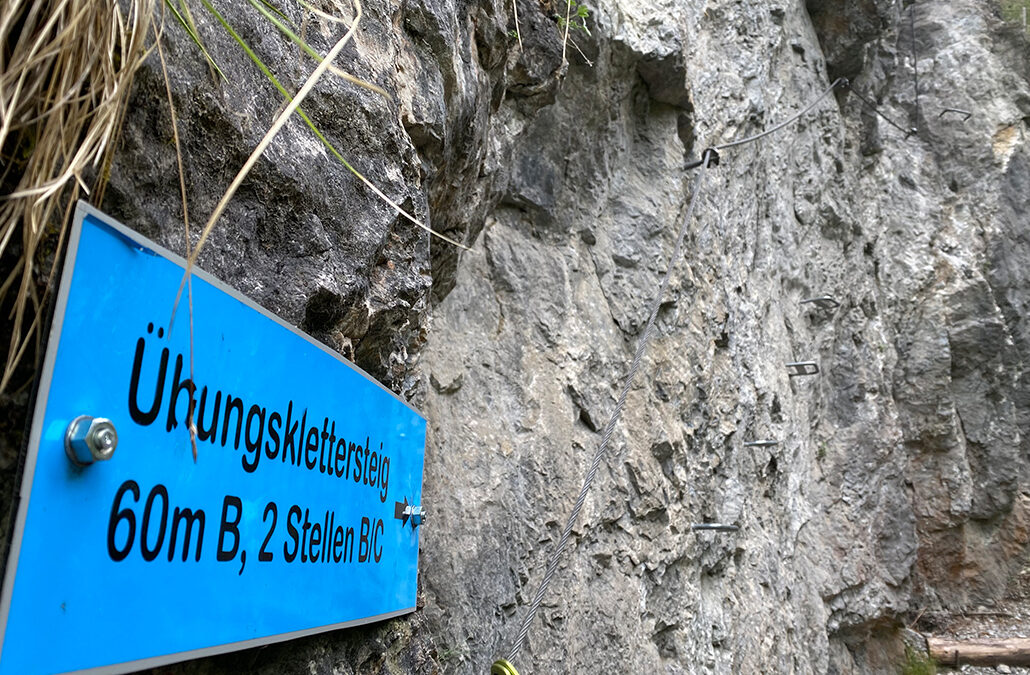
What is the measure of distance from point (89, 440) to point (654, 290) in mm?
1848

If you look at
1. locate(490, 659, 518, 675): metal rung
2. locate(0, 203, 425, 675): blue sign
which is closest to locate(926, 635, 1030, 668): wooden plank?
locate(490, 659, 518, 675): metal rung

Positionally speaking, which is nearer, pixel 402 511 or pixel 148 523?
pixel 148 523

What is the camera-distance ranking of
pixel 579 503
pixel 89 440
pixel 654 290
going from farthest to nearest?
pixel 654 290 → pixel 579 503 → pixel 89 440

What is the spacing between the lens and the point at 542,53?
1.68 m

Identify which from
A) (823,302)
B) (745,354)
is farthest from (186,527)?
(823,302)

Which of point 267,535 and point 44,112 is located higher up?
point 44,112

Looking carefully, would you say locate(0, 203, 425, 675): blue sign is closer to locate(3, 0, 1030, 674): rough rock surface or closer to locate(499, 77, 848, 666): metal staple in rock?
locate(3, 0, 1030, 674): rough rock surface

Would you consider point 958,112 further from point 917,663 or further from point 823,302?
point 917,663

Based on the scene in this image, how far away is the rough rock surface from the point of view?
91 cm

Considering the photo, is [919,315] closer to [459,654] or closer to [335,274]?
[459,654]

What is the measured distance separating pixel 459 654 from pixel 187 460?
0.93 meters

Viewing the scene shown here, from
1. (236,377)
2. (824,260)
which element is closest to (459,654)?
(236,377)

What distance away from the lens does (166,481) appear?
1.78ft

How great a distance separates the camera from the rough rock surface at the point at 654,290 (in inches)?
35.8
